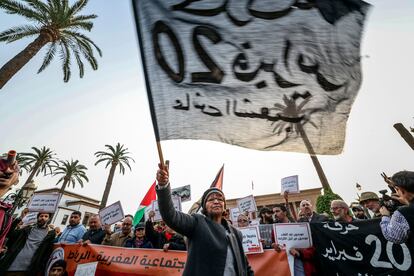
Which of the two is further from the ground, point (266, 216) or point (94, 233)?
point (266, 216)

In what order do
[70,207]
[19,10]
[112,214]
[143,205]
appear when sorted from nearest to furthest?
[112,214] < [143,205] < [19,10] < [70,207]

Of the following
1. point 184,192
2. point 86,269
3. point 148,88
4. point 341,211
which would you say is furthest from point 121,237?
point 184,192

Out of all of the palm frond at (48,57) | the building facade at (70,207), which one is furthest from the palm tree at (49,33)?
the building facade at (70,207)

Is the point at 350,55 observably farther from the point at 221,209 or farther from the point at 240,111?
the point at 221,209

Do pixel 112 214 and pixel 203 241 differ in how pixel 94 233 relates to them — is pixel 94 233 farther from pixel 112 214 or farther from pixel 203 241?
pixel 203 241

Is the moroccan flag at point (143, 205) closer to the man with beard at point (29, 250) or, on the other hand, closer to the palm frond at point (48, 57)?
the man with beard at point (29, 250)

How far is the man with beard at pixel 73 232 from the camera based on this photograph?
238 inches

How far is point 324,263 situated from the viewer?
4.02 metres

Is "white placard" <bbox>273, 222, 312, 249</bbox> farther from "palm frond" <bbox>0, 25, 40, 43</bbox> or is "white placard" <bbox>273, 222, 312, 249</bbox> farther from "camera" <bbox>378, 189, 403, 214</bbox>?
"palm frond" <bbox>0, 25, 40, 43</bbox>

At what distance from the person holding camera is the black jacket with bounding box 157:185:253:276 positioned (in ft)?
5.22

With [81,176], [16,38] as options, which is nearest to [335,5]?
[16,38]

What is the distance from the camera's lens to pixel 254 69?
105 inches

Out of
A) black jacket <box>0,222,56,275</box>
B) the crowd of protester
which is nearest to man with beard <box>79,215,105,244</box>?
the crowd of protester

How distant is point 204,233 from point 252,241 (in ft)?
8.97
